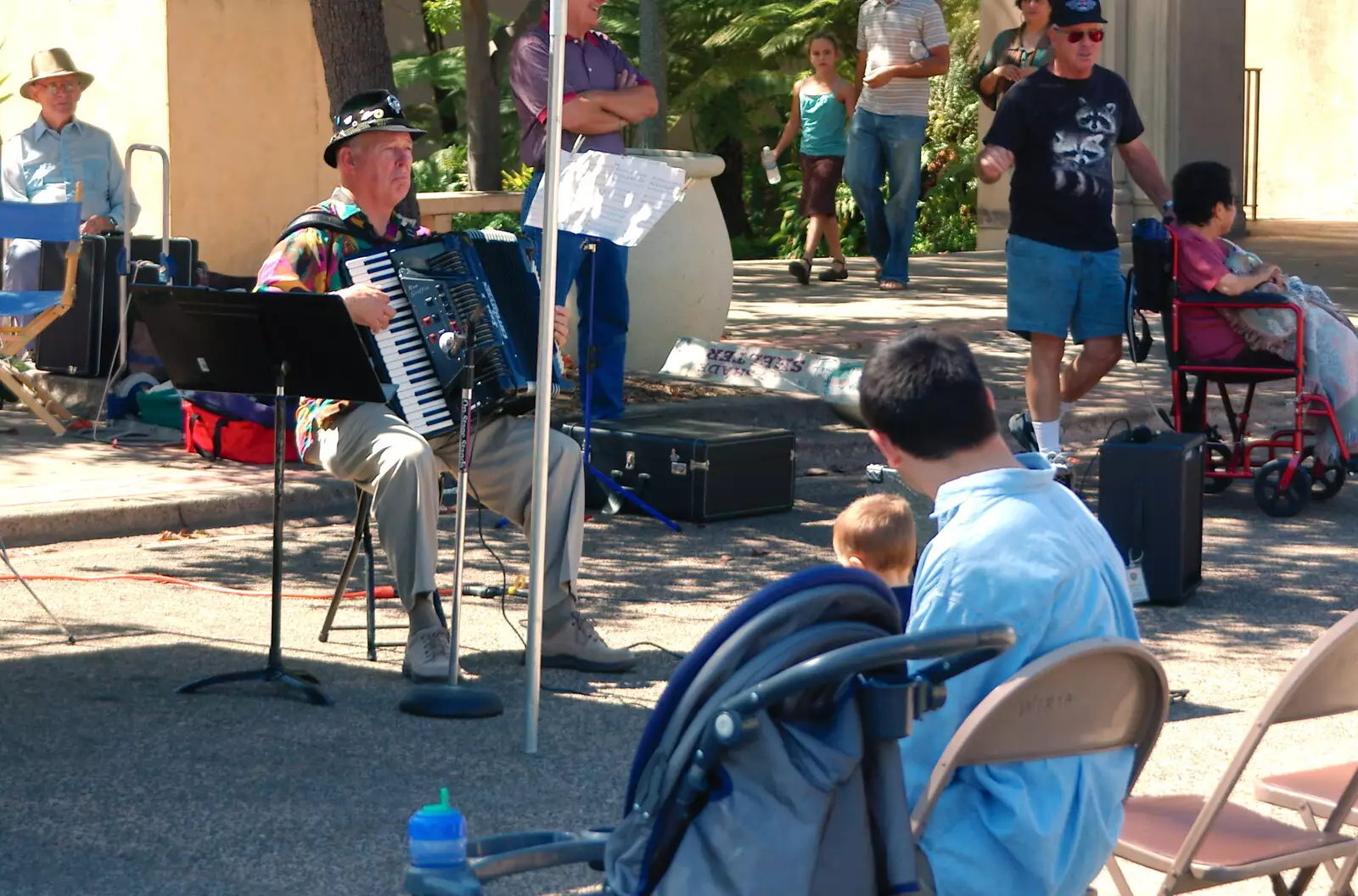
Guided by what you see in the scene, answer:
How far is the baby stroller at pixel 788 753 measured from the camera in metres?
2.42

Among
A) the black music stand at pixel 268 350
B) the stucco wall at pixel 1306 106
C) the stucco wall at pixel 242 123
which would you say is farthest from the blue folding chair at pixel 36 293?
the stucco wall at pixel 1306 106

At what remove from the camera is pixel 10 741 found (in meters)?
5.44

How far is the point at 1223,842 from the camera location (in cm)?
356

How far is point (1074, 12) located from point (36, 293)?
536 centimetres

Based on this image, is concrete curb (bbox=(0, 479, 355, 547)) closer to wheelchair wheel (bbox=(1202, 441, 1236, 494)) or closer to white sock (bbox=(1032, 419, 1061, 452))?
white sock (bbox=(1032, 419, 1061, 452))

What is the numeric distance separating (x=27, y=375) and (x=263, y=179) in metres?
3.20

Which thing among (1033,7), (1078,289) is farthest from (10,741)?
(1033,7)

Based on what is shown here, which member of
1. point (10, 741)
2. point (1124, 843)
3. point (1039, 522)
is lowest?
point (10, 741)

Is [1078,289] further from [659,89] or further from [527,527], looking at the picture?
[659,89]

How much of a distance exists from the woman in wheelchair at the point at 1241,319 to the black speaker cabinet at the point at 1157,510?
161cm

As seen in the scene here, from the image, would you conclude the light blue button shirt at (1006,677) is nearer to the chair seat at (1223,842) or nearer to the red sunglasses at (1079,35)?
the chair seat at (1223,842)

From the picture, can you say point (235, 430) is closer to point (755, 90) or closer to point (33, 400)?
point (33, 400)

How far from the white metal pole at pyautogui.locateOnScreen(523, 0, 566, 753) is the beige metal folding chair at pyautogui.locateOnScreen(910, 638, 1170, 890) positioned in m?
2.47

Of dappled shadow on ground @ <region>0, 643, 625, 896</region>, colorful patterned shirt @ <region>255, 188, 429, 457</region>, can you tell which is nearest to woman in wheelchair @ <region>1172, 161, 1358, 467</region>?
colorful patterned shirt @ <region>255, 188, 429, 457</region>
